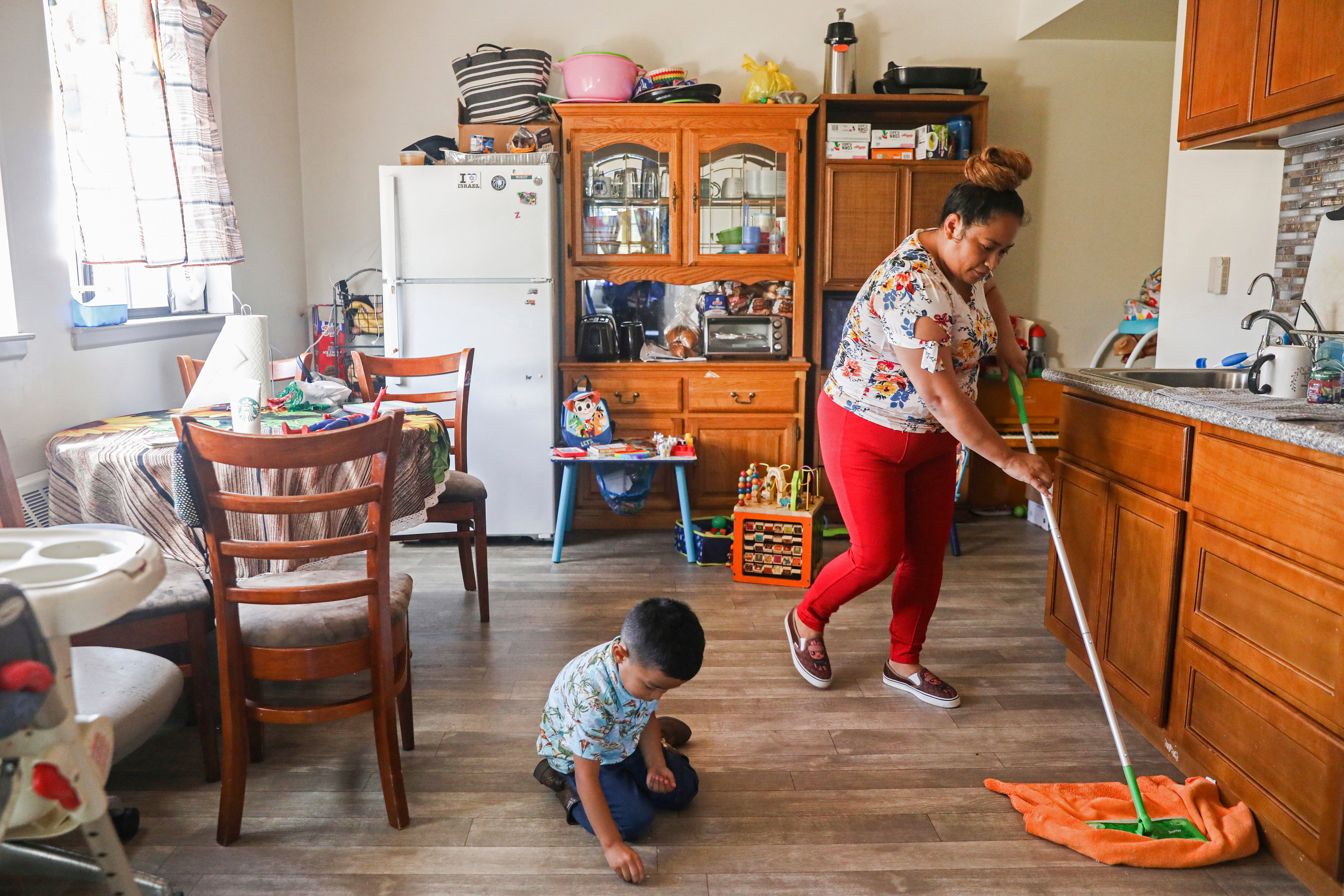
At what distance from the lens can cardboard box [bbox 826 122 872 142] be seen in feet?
13.7

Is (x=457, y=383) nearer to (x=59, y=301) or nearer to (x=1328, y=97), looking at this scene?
(x=59, y=301)

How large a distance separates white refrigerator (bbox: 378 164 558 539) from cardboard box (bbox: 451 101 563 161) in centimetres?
32

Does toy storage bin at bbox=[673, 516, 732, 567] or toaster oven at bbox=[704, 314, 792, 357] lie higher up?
toaster oven at bbox=[704, 314, 792, 357]

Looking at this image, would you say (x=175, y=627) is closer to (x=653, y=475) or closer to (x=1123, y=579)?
(x=1123, y=579)

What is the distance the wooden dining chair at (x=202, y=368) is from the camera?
3025 mm

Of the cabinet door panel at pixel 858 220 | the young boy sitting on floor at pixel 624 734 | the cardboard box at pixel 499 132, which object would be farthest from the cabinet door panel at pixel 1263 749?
the cardboard box at pixel 499 132

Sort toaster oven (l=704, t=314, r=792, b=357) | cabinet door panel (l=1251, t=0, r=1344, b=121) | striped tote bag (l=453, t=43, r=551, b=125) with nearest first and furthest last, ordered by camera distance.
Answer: cabinet door panel (l=1251, t=0, r=1344, b=121), striped tote bag (l=453, t=43, r=551, b=125), toaster oven (l=704, t=314, r=792, b=357)

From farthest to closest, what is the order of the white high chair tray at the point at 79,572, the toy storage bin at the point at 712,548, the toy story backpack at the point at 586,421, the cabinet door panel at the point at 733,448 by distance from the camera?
the cabinet door panel at the point at 733,448, the toy story backpack at the point at 586,421, the toy storage bin at the point at 712,548, the white high chair tray at the point at 79,572

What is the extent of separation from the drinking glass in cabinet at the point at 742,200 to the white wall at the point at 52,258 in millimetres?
Result: 1901

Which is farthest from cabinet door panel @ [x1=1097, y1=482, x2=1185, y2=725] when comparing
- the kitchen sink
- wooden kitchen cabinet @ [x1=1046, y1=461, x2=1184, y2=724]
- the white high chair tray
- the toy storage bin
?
the white high chair tray

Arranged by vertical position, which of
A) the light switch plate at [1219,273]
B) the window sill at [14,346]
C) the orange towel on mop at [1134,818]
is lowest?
the orange towel on mop at [1134,818]

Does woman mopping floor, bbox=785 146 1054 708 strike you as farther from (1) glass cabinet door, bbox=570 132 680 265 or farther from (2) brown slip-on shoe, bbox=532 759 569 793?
(1) glass cabinet door, bbox=570 132 680 265

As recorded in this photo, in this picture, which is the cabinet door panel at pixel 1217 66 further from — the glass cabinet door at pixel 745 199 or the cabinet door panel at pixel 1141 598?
the glass cabinet door at pixel 745 199

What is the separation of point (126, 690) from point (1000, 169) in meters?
2.00
